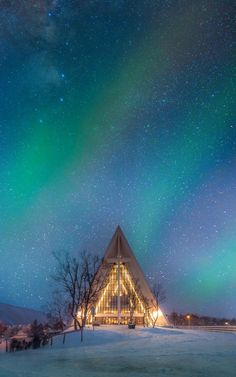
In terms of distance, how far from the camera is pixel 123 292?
61969 millimetres

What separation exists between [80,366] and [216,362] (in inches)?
190

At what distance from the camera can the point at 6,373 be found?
10.5 metres

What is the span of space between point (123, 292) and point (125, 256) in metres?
6.87

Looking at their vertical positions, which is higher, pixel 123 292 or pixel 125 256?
pixel 125 256

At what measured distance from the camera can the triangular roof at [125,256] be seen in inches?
2465

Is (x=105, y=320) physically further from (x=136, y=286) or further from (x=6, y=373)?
(x=6, y=373)

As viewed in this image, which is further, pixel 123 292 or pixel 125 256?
pixel 125 256

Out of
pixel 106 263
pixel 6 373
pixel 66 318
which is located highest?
pixel 106 263

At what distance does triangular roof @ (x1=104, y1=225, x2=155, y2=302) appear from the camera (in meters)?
62.6

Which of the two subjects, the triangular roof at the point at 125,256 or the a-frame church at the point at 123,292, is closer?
the a-frame church at the point at 123,292

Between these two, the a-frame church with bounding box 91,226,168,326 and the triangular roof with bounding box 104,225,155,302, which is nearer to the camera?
the a-frame church with bounding box 91,226,168,326

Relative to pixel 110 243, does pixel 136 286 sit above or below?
below

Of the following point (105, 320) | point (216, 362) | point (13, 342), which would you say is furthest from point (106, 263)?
point (216, 362)

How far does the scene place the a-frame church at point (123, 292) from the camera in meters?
59.1
